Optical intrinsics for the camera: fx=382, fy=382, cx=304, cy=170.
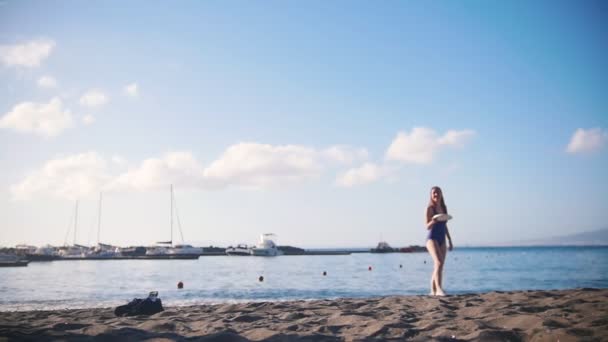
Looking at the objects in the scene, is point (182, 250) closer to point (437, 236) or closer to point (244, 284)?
point (244, 284)

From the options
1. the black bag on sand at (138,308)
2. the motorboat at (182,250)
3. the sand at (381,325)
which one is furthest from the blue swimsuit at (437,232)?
the motorboat at (182,250)

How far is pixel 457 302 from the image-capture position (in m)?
6.40

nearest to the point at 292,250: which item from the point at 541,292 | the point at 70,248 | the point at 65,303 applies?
the point at 70,248

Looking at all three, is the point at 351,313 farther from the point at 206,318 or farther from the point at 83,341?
the point at 83,341

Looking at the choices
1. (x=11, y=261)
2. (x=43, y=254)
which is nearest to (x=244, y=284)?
(x=11, y=261)

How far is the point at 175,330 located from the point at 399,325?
2733 mm

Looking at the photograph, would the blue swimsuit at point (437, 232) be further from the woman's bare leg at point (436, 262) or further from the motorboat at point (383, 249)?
the motorboat at point (383, 249)

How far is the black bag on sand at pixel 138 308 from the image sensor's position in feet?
19.9

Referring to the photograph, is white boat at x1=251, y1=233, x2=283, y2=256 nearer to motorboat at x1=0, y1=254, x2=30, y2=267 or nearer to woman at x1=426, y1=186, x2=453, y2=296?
motorboat at x1=0, y1=254, x2=30, y2=267

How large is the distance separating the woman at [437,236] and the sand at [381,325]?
1229 mm

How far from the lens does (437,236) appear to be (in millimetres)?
7688

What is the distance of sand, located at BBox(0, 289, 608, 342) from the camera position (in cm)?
411

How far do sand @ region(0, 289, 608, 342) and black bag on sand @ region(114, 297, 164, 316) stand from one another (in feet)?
1.06

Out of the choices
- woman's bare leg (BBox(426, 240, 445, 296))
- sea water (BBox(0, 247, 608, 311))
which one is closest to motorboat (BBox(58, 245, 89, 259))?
sea water (BBox(0, 247, 608, 311))
